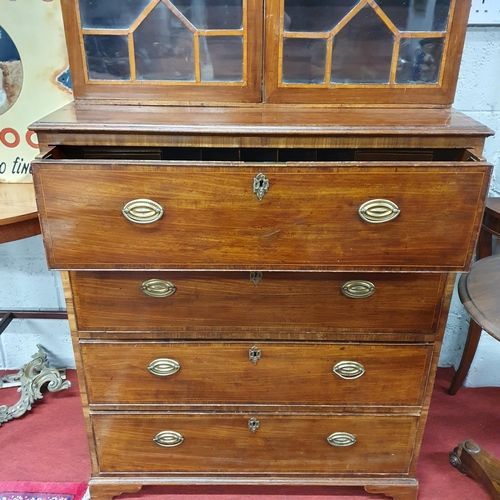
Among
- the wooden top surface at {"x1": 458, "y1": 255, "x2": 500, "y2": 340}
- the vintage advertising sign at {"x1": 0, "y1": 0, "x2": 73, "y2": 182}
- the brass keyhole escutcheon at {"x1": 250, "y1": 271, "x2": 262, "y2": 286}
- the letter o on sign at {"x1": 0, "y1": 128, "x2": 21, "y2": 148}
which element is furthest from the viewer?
the letter o on sign at {"x1": 0, "y1": 128, "x2": 21, "y2": 148}

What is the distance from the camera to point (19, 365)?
87.7 inches

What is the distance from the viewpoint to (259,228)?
1.14 metres

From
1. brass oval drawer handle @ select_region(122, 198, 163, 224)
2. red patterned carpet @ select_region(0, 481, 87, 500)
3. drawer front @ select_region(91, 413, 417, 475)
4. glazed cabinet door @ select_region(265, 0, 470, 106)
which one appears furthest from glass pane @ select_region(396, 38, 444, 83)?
red patterned carpet @ select_region(0, 481, 87, 500)

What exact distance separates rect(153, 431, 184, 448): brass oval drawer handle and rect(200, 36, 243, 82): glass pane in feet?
3.47

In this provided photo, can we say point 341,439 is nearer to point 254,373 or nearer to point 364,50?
point 254,373

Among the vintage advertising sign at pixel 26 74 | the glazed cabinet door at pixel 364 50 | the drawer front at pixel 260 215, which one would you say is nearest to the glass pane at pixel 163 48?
the glazed cabinet door at pixel 364 50

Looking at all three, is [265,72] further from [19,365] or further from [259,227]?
[19,365]

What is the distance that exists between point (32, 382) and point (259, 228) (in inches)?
53.5

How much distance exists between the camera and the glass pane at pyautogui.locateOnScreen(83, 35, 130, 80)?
139 centimetres

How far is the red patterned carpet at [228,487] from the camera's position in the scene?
165 centimetres

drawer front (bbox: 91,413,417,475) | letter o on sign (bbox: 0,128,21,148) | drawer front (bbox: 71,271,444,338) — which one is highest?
letter o on sign (bbox: 0,128,21,148)

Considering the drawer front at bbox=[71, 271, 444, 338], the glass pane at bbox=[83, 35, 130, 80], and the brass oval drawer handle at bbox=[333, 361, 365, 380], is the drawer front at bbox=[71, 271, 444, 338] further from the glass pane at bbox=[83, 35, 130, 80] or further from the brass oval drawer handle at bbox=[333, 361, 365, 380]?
the glass pane at bbox=[83, 35, 130, 80]

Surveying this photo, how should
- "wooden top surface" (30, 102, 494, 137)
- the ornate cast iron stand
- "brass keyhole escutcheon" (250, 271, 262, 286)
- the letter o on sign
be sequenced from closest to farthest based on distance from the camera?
"wooden top surface" (30, 102, 494, 137)
"brass keyhole escutcheon" (250, 271, 262, 286)
the letter o on sign
the ornate cast iron stand

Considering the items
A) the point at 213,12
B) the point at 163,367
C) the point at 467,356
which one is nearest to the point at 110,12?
the point at 213,12
